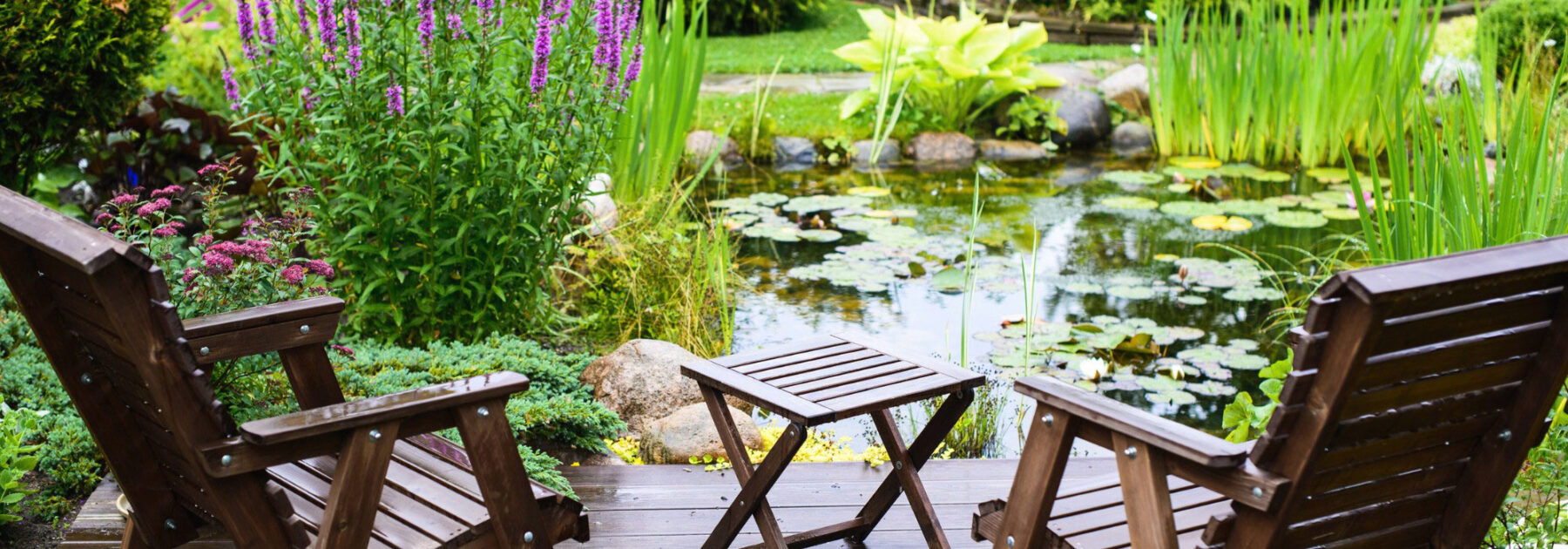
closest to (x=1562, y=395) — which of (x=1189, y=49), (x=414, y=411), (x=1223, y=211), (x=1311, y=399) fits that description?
(x=1311, y=399)

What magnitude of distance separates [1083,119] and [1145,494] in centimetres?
759

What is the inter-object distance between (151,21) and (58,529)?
284 cm

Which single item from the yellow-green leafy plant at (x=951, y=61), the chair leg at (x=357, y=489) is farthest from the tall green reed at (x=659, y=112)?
the chair leg at (x=357, y=489)

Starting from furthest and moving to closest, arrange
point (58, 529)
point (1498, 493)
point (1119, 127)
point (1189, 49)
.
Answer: point (1119, 127) → point (1189, 49) → point (58, 529) → point (1498, 493)

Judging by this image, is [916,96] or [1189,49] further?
[916,96]

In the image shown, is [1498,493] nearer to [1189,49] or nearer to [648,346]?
[648,346]

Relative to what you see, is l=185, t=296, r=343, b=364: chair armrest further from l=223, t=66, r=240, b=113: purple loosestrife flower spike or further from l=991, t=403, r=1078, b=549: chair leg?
l=223, t=66, r=240, b=113: purple loosestrife flower spike

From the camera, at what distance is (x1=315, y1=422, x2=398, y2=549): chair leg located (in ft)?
6.41

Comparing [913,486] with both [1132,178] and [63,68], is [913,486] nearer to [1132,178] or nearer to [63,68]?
[63,68]

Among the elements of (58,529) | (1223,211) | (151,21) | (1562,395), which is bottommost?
(1223,211)

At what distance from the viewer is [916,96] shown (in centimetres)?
929

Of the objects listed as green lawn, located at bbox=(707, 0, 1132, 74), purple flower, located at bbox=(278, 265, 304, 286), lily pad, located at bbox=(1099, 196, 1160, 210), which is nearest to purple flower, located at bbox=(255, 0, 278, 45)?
purple flower, located at bbox=(278, 265, 304, 286)

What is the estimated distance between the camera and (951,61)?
864 centimetres

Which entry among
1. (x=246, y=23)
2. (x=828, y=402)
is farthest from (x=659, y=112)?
(x=828, y=402)
